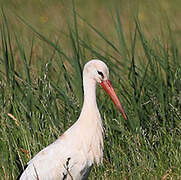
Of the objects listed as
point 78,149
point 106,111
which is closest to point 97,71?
point 78,149

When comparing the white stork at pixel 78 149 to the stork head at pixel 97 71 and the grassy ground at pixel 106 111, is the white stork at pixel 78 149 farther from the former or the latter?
the grassy ground at pixel 106 111

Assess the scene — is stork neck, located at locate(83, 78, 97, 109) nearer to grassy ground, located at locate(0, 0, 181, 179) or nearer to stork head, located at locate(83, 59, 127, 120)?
stork head, located at locate(83, 59, 127, 120)

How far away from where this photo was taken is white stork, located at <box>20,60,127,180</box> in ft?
14.5

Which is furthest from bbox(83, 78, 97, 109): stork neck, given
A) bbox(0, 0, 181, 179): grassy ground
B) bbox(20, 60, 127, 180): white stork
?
bbox(0, 0, 181, 179): grassy ground

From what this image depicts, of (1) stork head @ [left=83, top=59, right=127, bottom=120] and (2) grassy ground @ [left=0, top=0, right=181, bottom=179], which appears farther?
(2) grassy ground @ [left=0, top=0, right=181, bottom=179]

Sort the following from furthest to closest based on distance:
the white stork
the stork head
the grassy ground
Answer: the grassy ground → the stork head → the white stork

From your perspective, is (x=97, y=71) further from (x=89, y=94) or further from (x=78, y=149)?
(x=78, y=149)

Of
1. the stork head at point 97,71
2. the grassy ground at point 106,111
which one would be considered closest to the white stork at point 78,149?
the stork head at point 97,71

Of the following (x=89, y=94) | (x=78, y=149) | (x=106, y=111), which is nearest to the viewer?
(x=78, y=149)

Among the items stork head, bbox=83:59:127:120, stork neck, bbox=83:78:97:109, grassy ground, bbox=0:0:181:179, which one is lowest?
grassy ground, bbox=0:0:181:179

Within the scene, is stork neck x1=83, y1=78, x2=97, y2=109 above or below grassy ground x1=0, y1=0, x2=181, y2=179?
above

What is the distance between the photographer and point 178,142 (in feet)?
16.4

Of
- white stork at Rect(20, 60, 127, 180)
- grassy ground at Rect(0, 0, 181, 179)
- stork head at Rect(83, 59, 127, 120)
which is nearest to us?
white stork at Rect(20, 60, 127, 180)

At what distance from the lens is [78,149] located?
14.6 feet
